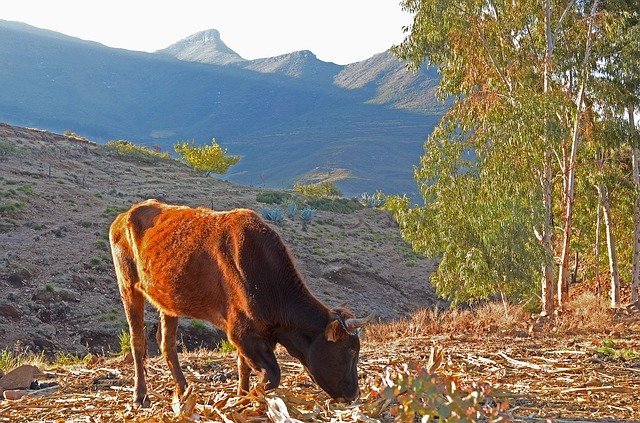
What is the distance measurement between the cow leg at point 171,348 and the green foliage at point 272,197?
42.6 meters

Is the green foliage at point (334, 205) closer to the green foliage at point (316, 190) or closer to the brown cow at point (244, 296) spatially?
the green foliage at point (316, 190)

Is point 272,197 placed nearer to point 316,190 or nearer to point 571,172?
point 316,190

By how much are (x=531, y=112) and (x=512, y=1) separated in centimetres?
397

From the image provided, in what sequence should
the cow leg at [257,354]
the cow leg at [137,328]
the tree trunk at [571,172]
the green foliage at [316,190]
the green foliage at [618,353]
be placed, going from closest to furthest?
1. the cow leg at [257,354]
2. the cow leg at [137,328]
3. the green foliage at [618,353]
4. the tree trunk at [571,172]
5. the green foliage at [316,190]

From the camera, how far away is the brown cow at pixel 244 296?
5.50m

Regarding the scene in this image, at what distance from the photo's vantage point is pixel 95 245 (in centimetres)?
3027

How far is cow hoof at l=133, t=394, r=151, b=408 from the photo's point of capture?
6580 millimetres

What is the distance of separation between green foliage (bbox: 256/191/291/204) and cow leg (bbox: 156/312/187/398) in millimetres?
42641

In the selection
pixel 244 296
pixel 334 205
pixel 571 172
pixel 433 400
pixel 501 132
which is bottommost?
pixel 334 205

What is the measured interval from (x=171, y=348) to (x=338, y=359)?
2.20 metres

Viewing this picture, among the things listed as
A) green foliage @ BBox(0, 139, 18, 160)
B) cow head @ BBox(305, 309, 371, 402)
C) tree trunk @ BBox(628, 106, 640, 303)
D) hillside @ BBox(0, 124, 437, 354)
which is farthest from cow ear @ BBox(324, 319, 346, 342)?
green foliage @ BBox(0, 139, 18, 160)

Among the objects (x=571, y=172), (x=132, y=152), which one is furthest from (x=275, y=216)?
(x=571, y=172)

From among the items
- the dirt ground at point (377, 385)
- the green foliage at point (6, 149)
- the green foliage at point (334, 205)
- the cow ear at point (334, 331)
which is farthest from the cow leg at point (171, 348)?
the green foliage at point (334, 205)

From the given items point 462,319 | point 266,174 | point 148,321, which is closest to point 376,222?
point 148,321
